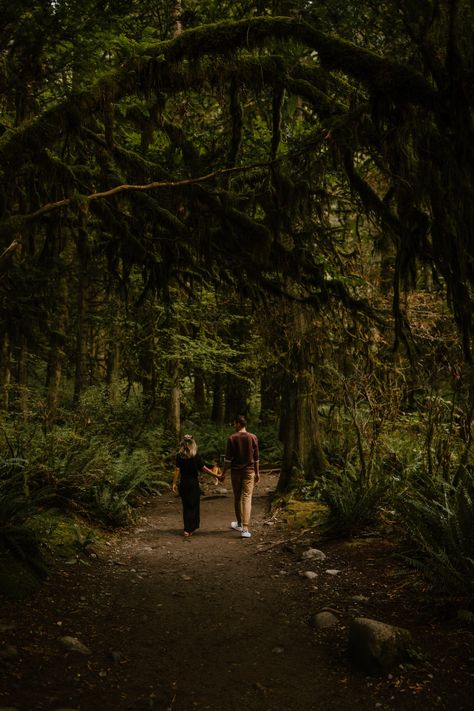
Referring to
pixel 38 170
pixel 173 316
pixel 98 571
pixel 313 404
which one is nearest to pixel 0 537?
pixel 98 571

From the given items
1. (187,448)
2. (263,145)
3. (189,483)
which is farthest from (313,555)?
(263,145)

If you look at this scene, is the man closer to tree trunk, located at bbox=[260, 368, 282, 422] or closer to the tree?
the tree

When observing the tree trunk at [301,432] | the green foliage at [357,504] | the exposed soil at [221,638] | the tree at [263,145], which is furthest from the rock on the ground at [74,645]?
the tree trunk at [301,432]

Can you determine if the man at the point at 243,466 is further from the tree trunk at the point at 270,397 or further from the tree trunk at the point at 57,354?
the tree trunk at the point at 270,397

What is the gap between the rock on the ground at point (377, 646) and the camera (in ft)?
13.8

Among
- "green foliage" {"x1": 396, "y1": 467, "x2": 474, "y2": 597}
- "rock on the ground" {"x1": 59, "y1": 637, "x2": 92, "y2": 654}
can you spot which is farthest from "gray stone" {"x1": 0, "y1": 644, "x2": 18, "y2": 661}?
"green foliage" {"x1": 396, "y1": 467, "x2": 474, "y2": 597}

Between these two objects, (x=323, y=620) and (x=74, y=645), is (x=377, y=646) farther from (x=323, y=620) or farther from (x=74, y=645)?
(x=74, y=645)

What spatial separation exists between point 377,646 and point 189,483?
19.7 ft

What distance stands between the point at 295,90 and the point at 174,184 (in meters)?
1.47

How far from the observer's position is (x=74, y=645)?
15.1 ft

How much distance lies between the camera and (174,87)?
4887 millimetres

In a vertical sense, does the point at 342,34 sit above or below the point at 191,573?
above

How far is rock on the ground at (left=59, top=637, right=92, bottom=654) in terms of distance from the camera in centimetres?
456

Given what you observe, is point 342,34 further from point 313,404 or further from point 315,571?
point 313,404
